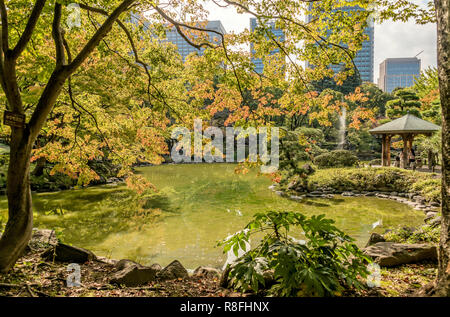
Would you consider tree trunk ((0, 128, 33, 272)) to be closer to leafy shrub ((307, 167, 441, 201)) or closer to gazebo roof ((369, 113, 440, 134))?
leafy shrub ((307, 167, 441, 201))

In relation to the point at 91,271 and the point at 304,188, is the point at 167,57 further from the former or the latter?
the point at 304,188

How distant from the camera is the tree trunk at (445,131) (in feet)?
4.99

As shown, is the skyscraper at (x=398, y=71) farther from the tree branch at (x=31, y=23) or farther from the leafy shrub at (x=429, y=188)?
the tree branch at (x=31, y=23)

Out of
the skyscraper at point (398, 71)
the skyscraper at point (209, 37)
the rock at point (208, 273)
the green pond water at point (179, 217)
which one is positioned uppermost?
the skyscraper at point (398, 71)

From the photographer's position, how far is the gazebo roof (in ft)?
32.9

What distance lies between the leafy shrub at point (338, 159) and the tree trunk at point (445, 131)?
11198 mm

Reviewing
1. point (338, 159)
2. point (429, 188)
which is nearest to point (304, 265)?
point (429, 188)

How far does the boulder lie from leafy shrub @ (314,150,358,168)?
11.5 meters

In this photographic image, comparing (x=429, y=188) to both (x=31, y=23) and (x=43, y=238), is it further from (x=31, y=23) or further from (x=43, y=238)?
(x=31, y=23)

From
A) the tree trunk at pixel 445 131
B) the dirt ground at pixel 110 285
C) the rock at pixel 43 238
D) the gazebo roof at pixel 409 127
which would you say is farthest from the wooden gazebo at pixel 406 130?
the rock at pixel 43 238

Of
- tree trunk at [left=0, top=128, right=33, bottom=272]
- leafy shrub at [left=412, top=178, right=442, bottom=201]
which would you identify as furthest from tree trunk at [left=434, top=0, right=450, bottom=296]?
leafy shrub at [left=412, top=178, right=442, bottom=201]

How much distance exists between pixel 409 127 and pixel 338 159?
9.98 feet

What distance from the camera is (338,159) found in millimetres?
12133
